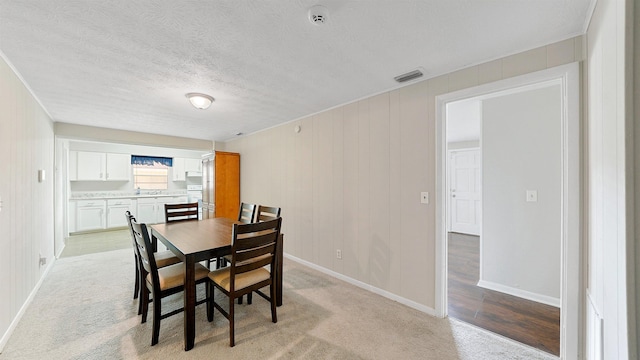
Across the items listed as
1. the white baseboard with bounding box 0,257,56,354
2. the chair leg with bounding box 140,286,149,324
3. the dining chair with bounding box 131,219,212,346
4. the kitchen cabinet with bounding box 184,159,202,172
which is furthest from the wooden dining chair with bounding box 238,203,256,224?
the kitchen cabinet with bounding box 184,159,202,172

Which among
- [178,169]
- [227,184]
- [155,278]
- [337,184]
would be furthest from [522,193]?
[178,169]

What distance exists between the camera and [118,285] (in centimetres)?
294

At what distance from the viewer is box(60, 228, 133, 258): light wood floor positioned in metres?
4.47

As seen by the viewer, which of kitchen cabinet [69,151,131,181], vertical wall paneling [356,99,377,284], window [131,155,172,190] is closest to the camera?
vertical wall paneling [356,99,377,284]

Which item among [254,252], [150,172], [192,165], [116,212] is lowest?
[116,212]

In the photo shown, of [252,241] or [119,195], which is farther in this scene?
[119,195]

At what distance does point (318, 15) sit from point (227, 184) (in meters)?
4.36

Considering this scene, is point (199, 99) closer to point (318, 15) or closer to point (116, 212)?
point (318, 15)

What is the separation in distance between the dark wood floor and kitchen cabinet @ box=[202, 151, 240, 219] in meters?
4.23

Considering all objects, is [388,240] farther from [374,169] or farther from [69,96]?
[69,96]

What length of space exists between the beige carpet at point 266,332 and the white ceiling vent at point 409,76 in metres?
2.26

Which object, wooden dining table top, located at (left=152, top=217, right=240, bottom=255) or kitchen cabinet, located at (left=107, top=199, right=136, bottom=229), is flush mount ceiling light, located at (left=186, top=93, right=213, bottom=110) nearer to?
wooden dining table top, located at (left=152, top=217, right=240, bottom=255)

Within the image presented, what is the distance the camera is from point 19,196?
7.35ft

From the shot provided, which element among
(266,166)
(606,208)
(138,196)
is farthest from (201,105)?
(138,196)
